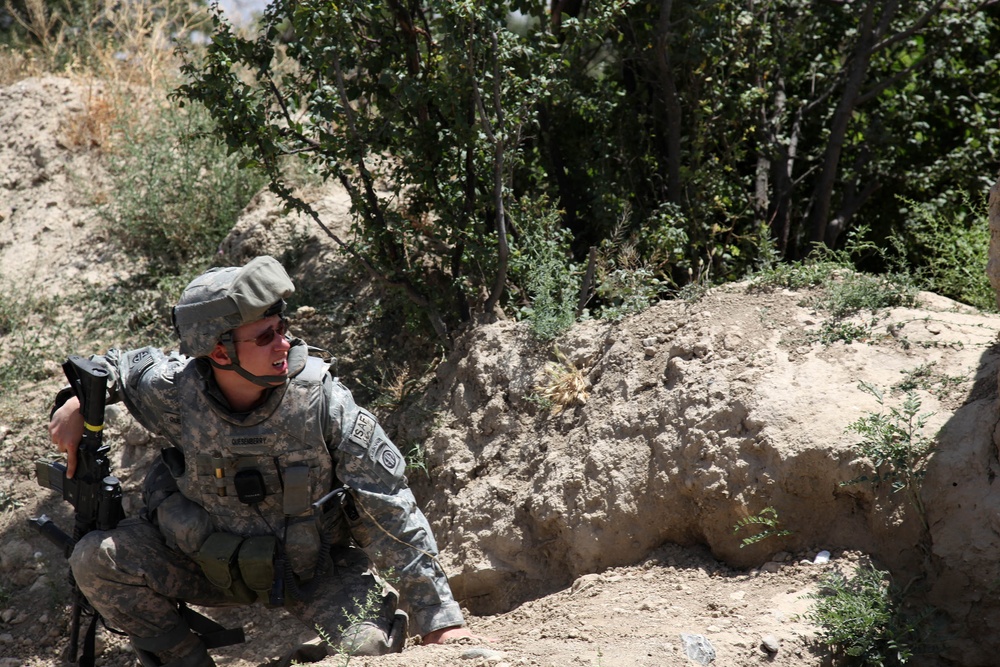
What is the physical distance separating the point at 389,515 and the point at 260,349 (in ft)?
2.22

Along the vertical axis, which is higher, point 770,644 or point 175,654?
point 770,644

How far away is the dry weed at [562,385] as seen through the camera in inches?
148

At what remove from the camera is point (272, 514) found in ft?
10.6

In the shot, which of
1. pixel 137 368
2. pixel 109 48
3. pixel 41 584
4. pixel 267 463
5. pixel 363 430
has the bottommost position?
pixel 41 584

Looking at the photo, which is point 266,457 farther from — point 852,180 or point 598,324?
point 852,180

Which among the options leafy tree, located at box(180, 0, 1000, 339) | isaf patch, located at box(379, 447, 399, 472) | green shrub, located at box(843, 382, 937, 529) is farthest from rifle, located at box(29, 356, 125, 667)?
green shrub, located at box(843, 382, 937, 529)

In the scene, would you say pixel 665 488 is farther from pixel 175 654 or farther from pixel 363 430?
pixel 175 654

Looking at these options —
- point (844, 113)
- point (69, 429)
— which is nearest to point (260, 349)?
point (69, 429)

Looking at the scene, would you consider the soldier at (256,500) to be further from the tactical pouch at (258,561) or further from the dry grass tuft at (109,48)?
the dry grass tuft at (109,48)

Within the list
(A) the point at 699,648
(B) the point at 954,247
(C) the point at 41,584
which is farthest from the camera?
(B) the point at 954,247

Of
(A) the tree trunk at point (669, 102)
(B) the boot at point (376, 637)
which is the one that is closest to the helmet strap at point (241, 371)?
(B) the boot at point (376, 637)

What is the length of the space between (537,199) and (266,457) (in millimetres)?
2047

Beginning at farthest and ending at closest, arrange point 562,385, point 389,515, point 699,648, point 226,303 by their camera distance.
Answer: point 562,385
point 389,515
point 226,303
point 699,648

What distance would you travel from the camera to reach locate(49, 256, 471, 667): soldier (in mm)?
3041
